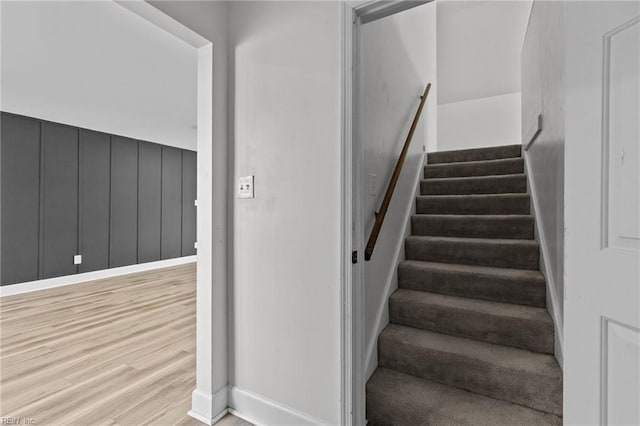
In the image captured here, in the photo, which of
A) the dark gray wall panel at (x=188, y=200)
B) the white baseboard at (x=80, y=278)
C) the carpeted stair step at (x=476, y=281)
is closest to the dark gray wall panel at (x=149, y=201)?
the white baseboard at (x=80, y=278)

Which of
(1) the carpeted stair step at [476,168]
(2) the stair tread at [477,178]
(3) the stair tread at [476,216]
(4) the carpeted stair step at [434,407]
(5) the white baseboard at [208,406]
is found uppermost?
(1) the carpeted stair step at [476,168]

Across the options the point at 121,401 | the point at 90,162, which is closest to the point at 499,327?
the point at 121,401

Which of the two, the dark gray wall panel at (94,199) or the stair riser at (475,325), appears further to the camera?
the dark gray wall panel at (94,199)

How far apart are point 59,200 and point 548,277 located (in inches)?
233

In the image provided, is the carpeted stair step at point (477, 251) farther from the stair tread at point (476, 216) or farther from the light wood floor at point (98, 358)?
the light wood floor at point (98, 358)

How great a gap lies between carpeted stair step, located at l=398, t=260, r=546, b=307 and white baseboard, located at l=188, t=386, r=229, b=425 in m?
Answer: 1.40

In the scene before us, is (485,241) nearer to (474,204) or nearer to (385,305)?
(474,204)

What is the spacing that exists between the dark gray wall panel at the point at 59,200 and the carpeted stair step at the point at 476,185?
5.10 m

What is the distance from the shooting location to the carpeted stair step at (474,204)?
2.53 m

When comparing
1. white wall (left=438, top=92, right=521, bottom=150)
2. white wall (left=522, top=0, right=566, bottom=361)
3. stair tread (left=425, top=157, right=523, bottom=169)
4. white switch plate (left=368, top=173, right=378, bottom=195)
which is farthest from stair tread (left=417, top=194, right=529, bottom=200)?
white wall (left=438, top=92, right=521, bottom=150)

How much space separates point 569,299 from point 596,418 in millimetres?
338

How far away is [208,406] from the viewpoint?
171 centimetres

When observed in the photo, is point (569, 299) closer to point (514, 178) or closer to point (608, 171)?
point (608, 171)

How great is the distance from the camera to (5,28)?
7.34 feet
